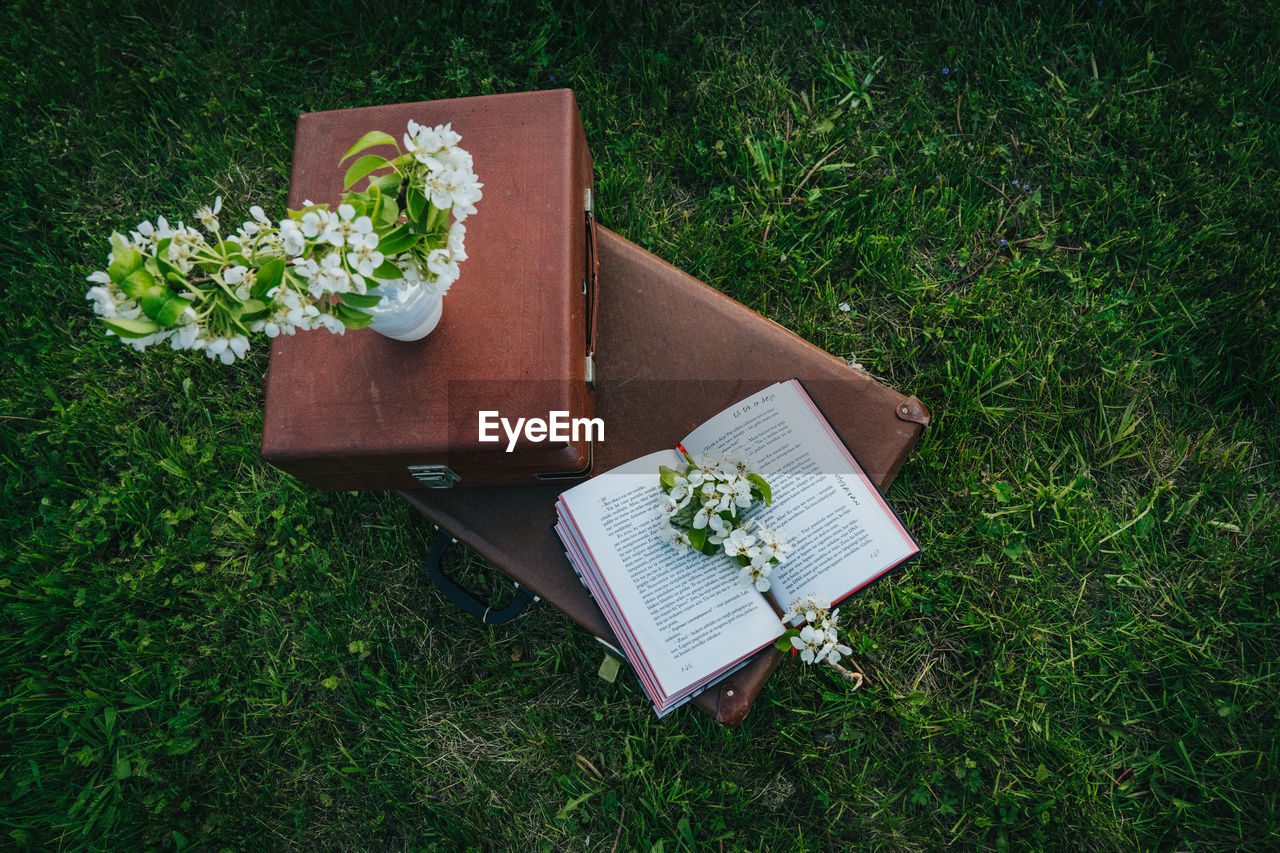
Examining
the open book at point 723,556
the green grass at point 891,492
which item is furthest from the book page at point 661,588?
the green grass at point 891,492

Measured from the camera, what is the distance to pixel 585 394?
2.02 meters

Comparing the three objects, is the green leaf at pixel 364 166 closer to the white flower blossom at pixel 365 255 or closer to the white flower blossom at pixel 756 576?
the white flower blossom at pixel 365 255

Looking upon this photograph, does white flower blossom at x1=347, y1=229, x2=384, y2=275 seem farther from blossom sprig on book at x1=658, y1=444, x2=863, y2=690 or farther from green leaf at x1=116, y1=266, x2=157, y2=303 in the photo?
blossom sprig on book at x1=658, y1=444, x2=863, y2=690

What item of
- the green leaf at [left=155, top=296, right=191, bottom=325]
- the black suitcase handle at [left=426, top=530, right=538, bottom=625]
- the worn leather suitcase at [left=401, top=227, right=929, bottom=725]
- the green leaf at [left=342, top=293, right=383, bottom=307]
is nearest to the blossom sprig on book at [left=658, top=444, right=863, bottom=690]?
the worn leather suitcase at [left=401, top=227, right=929, bottom=725]

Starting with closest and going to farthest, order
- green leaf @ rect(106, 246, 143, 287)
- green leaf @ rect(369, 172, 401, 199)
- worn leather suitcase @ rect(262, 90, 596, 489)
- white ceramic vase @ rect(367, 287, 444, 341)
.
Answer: green leaf @ rect(106, 246, 143, 287)
green leaf @ rect(369, 172, 401, 199)
white ceramic vase @ rect(367, 287, 444, 341)
worn leather suitcase @ rect(262, 90, 596, 489)

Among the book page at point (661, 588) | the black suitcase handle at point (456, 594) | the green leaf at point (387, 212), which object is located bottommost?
the black suitcase handle at point (456, 594)

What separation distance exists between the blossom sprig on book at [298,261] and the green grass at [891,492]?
143 cm

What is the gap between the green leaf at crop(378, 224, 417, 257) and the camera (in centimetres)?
135

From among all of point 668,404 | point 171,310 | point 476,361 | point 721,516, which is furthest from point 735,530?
point 171,310

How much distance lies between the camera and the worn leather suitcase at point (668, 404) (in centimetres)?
215

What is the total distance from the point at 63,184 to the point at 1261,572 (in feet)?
16.0

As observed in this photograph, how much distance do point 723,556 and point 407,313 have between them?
1.07 meters

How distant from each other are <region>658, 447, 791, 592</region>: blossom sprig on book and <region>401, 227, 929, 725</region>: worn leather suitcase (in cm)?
25

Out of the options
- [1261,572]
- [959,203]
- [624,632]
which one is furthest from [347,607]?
[1261,572]
